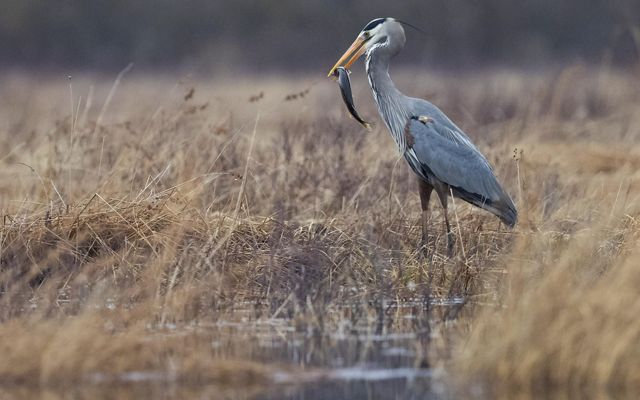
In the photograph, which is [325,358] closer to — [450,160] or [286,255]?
[286,255]

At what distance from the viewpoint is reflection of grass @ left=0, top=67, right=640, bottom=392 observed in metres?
5.03

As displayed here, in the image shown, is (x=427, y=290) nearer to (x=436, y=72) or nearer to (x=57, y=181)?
(x=57, y=181)

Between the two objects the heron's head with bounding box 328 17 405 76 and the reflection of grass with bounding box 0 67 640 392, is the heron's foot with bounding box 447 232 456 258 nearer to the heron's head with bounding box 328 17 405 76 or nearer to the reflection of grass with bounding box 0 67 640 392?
the reflection of grass with bounding box 0 67 640 392

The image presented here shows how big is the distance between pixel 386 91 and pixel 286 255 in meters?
1.84

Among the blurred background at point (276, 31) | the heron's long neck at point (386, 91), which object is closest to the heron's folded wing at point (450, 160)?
the heron's long neck at point (386, 91)

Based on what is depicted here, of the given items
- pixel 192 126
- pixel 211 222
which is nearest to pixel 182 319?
pixel 211 222

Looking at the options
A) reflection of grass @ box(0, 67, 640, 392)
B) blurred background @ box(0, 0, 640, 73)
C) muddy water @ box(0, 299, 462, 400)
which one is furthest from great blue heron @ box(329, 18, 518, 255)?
blurred background @ box(0, 0, 640, 73)

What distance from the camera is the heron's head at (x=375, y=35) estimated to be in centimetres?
867

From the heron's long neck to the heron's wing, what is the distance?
0.17 metres

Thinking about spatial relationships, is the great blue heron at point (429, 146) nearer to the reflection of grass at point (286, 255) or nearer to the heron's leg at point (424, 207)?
the heron's leg at point (424, 207)

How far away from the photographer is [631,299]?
498 cm

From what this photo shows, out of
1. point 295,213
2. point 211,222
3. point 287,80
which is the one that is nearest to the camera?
point 211,222

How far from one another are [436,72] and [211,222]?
1436 cm

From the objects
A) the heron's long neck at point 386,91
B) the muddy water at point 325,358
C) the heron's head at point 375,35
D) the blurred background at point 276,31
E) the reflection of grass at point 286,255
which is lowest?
the muddy water at point 325,358
